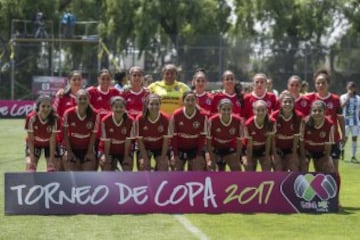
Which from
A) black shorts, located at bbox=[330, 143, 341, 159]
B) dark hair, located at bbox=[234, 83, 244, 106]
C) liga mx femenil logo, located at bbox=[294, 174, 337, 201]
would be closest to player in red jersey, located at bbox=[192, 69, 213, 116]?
dark hair, located at bbox=[234, 83, 244, 106]

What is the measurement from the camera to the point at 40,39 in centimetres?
3884

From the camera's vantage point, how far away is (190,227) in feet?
31.8

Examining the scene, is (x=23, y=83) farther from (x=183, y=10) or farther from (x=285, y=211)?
(x=285, y=211)

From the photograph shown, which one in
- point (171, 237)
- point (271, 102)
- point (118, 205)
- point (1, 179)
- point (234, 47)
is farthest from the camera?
point (234, 47)

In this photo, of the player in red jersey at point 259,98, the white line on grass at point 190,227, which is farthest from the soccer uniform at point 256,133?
the white line on grass at point 190,227

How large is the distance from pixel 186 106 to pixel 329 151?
2096 millimetres

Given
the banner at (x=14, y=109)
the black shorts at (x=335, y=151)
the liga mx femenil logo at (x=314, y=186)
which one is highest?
the black shorts at (x=335, y=151)

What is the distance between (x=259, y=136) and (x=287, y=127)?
1.37 feet

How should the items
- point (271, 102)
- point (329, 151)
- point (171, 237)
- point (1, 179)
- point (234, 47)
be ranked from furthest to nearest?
point (234, 47)
point (1, 179)
point (271, 102)
point (329, 151)
point (171, 237)

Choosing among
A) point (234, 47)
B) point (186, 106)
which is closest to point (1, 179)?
point (186, 106)

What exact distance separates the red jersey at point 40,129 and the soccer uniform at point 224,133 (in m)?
2.22

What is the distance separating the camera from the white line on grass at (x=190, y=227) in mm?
9140

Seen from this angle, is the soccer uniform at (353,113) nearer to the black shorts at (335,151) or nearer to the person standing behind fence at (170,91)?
the person standing behind fence at (170,91)

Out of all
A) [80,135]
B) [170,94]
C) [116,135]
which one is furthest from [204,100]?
[80,135]
